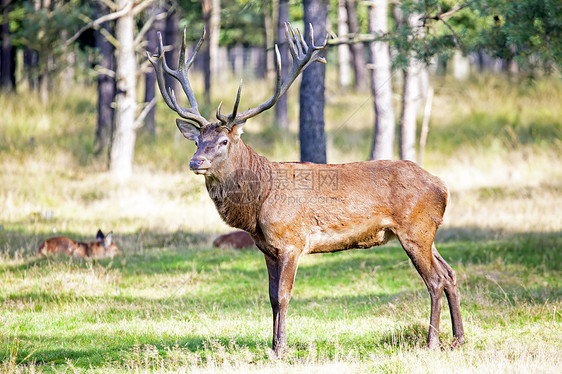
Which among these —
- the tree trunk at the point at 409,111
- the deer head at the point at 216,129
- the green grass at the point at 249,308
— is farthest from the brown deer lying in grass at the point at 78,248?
the tree trunk at the point at 409,111

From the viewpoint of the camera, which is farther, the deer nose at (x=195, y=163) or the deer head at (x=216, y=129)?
the deer head at (x=216, y=129)

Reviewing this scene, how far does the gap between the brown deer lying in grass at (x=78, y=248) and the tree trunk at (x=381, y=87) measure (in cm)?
583

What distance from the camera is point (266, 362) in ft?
18.6

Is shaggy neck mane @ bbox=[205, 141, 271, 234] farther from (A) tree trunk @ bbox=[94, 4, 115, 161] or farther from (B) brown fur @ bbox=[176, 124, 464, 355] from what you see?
(A) tree trunk @ bbox=[94, 4, 115, 161]

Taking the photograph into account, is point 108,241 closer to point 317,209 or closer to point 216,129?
point 216,129

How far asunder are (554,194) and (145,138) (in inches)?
430

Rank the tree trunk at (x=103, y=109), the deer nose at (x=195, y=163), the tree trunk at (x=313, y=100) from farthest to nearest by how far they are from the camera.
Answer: the tree trunk at (x=103, y=109)
the tree trunk at (x=313, y=100)
the deer nose at (x=195, y=163)

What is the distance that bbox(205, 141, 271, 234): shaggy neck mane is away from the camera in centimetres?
604

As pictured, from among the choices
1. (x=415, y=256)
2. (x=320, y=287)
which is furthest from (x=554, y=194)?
(x=415, y=256)

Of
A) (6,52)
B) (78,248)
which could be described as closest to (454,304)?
(78,248)

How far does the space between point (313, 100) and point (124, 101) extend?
20.3 ft

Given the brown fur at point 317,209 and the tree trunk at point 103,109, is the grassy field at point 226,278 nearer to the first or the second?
the tree trunk at point 103,109

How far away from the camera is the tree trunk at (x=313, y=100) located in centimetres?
1070

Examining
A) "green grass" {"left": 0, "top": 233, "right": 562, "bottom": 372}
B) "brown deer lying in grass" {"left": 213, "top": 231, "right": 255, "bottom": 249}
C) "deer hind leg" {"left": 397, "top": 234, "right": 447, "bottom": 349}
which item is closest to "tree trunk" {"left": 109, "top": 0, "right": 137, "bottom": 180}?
"green grass" {"left": 0, "top": 233, "right": 562, "bottom": 372}
